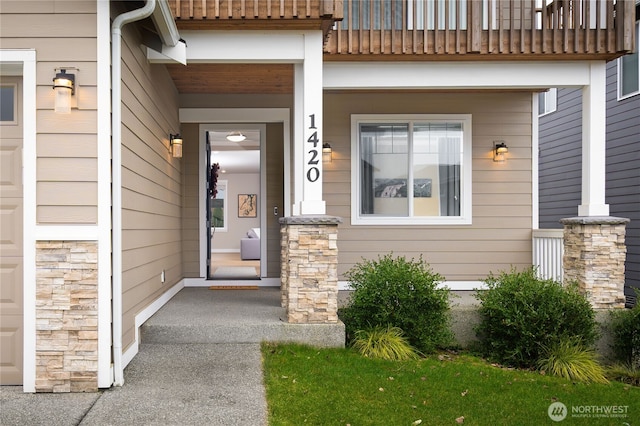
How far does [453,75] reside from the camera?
5.48 m

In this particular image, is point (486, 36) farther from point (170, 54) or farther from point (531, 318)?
point (170, 54)

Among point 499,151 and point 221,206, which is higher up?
point 499,151

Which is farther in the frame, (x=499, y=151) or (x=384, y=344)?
(x=499, y=151)

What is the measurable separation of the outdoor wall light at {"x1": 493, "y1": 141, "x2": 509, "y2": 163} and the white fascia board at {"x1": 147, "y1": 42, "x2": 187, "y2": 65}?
429 cm

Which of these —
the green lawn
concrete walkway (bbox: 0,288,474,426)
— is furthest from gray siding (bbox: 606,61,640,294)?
the green lawn

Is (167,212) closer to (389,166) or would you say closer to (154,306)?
(154,306)

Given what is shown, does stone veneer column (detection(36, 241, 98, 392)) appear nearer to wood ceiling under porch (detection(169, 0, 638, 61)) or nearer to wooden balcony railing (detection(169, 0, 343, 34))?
wooden balcony railing (detection(169, 0, 343, 34))

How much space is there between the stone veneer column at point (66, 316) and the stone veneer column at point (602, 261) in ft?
15.6

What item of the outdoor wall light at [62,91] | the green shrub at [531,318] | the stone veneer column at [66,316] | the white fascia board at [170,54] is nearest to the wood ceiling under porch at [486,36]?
the white fascia board at [170,54]

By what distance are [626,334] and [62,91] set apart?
5539 millimetres

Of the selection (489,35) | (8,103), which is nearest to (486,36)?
(489,35)

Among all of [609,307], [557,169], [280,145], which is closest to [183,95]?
[280,145]

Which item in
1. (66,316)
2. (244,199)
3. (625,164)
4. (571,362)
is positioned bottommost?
(571,362)

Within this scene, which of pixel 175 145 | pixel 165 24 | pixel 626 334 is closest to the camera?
pixel 165 24
